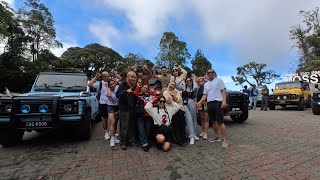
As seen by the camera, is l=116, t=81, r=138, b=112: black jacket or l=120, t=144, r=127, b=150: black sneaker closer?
l=120, t=144, r=127, b=150: black sneaker

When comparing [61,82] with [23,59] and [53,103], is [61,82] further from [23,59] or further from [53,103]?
[23,59]

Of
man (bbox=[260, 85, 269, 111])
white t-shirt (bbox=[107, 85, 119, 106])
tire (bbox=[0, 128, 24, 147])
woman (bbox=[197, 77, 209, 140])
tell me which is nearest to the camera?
tire (bbox=[0, 128, 24, 147])

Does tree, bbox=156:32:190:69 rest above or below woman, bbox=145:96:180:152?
above

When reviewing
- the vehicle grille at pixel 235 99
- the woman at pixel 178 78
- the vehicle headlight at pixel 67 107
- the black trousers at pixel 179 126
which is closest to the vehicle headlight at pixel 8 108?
the vehicle headlight at pixel 67 107

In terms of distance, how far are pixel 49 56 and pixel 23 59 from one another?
140 inches

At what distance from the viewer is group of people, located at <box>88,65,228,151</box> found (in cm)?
653

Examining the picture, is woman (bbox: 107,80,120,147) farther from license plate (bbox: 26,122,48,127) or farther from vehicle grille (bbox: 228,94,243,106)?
vehicle grille (bbox: 228,94,243,106)

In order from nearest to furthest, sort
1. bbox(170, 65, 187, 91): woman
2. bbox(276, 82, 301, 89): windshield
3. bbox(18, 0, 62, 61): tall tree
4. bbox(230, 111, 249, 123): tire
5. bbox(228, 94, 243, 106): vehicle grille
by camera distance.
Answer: bbox(170, 65, 187, 91): woman
bbox(228, 94, 243, 106): vehicle grille
bbox(230, 111, 249, 123): tire
bbox(276, 82, 301, 89): windshield
bbox(18, 0, 62, 61): tall tree

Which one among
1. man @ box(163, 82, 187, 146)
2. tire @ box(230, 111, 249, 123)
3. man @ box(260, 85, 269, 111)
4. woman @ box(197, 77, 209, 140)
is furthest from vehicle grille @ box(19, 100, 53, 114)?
man @ box(260, 85, 269, 111)

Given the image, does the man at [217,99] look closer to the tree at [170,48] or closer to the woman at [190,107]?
the woman at [190,107]

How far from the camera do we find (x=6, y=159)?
5926 mm

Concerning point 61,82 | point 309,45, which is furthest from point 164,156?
point 309,45

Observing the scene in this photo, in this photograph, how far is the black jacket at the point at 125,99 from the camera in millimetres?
6504

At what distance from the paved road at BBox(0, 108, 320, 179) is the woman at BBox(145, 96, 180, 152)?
0.30 m
